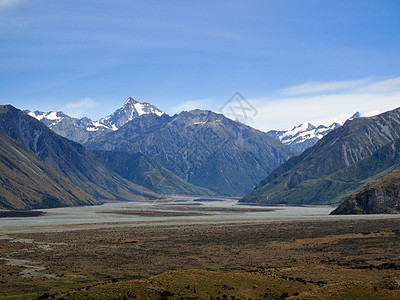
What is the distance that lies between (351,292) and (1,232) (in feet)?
343

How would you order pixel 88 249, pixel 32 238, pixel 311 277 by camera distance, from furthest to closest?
pixel 32 238, pixel 88 249, pixel 311 277

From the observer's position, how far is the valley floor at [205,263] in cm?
5041

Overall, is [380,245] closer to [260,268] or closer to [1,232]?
[260,268]

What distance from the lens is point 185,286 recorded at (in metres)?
51.3

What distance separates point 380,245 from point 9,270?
2687 inches

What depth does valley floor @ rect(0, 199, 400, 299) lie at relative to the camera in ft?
165

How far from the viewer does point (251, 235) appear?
123 m

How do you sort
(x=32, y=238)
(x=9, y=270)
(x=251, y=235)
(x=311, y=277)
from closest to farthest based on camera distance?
(x=311, y=277) → (x=9, y=270) → (x=32, y=238) → (x=251, y=235)

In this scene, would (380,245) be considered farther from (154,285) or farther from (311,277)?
(154,285)

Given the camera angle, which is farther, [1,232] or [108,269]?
[1,232]

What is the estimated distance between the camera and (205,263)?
256ft

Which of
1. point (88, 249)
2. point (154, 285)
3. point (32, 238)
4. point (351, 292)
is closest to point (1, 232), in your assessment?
point (32, 238)

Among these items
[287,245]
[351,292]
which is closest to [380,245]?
[287,245]

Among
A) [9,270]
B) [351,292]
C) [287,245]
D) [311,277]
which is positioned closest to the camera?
[351,292]
